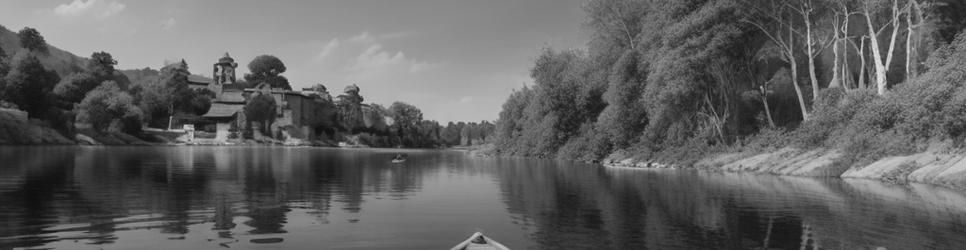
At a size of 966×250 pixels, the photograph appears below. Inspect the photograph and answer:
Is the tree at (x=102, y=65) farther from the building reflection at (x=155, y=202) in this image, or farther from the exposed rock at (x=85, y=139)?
the building reflection at (x=155, y=202)

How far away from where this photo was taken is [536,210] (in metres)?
18.5

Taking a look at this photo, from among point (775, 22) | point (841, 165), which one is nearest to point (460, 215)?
point (841, 165)

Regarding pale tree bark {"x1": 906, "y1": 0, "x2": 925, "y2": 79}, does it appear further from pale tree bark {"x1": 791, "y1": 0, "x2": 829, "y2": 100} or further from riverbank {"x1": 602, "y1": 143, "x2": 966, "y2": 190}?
riverbank {"x1": 602, "y1": 143, "x2": 966, "y2": 190}

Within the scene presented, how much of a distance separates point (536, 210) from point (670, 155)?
34223mm

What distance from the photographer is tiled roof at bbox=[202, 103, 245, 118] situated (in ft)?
463

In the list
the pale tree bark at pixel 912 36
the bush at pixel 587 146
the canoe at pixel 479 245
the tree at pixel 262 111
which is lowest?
the canoe at pixel 479 245

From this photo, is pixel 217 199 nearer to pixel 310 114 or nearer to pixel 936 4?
pixel 936 4

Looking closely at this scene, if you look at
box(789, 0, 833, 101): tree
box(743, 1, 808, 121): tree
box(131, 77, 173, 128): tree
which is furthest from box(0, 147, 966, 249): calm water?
box(131, 77, 173, 128): tree

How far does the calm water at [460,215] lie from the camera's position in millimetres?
12484

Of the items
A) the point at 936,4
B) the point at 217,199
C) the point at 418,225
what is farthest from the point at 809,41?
the point at 217,199

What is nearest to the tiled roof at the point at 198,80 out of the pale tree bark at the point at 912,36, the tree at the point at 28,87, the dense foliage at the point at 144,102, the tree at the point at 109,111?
the dense foliage at the point at 144,102

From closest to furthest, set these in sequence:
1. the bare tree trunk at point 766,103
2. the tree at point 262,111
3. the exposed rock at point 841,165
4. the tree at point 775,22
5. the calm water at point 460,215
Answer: the calm water at point 460,215 → the exposed rock at point 841,165 → the tree at point 775,22 → the bare tree trunk at point 766,103 → the tree at point 262,111

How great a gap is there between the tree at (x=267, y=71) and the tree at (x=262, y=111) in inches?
1657

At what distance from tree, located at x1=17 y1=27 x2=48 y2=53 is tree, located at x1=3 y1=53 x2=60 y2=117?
54.1 metres
